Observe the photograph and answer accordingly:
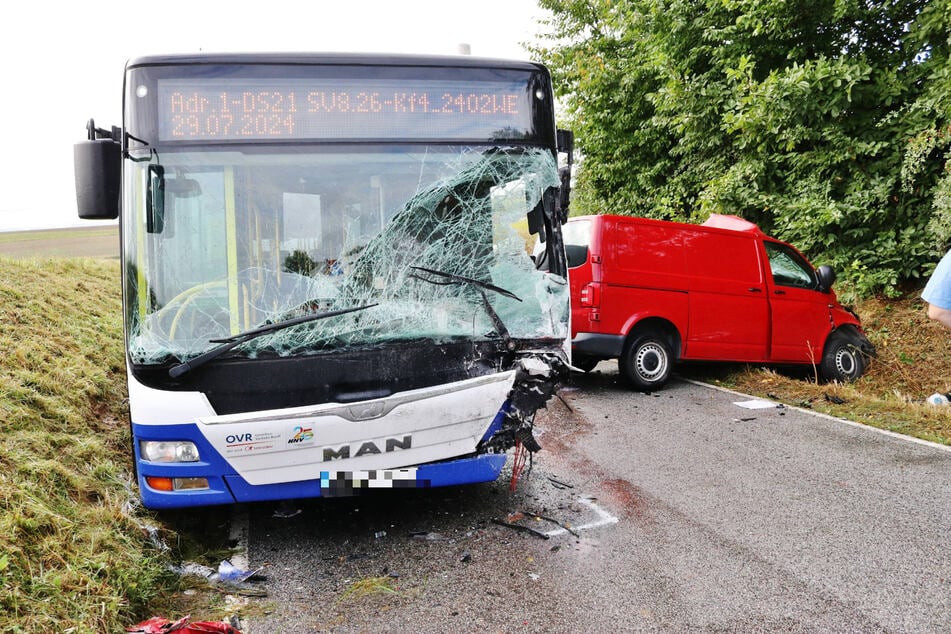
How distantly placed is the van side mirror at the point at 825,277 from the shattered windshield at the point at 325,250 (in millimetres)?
6419

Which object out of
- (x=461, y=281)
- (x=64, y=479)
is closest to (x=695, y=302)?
(x=461, y=281)

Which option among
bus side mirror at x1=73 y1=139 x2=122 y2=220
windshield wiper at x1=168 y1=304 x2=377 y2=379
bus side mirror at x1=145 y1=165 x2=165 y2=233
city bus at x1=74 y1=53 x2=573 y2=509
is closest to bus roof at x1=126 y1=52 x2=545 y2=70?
city bus at x1=74 y1=53 x2=573 y2=509

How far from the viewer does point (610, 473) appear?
5.34m

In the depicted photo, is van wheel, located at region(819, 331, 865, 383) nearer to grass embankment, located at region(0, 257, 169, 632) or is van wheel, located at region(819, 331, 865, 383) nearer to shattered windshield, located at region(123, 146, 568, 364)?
shattered windshield, located at region(123, 146, 568, 364)

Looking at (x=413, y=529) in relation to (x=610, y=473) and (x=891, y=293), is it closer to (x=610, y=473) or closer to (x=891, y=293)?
(x=610, y=473)

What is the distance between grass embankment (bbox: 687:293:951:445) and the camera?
6.92m

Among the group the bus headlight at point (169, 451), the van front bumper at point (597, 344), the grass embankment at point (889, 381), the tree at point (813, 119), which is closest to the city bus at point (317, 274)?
the bus headlight at point (169, 451)

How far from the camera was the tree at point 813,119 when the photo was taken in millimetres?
10047

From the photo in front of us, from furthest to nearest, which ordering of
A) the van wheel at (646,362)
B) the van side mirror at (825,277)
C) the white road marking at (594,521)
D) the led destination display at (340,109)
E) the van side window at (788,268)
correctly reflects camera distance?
the van side window at (788,268) < the van side mirror at (825,277) < the van wheel at (646,362) < the white road marking at (594,521) < the led destination display at (340,109)

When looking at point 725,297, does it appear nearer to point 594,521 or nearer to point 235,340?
point 594,521

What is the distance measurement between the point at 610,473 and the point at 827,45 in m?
10.1

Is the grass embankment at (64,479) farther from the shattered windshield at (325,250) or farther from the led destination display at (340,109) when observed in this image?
the led destination display at (340,109)

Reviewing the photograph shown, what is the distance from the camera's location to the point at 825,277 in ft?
30.2

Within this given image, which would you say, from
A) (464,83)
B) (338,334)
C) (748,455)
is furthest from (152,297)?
(748,455)
